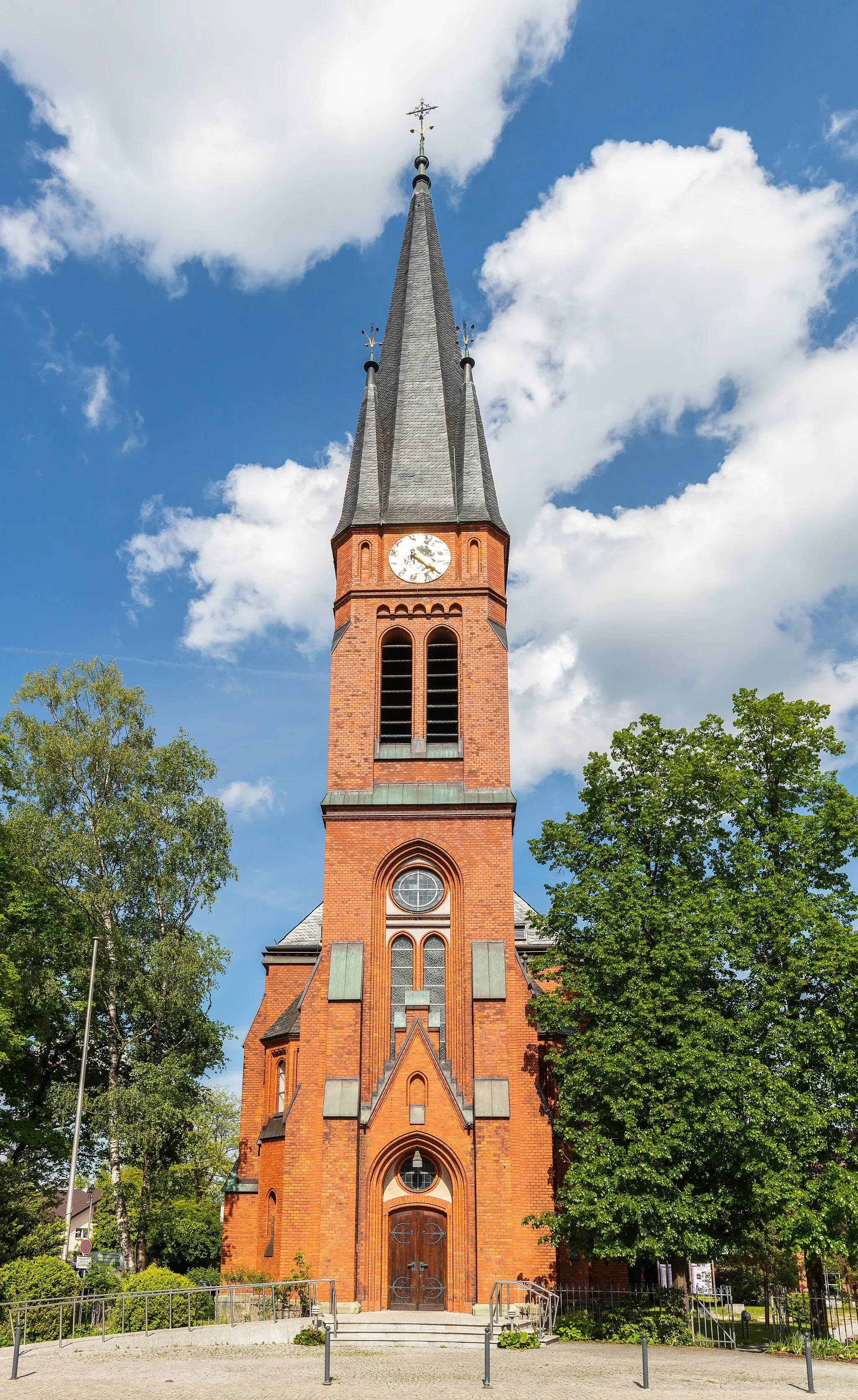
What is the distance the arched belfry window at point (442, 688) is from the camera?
97.1 feet

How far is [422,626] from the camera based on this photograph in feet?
100.0

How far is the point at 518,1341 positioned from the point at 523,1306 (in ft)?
10.8

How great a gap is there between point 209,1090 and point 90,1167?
389cm

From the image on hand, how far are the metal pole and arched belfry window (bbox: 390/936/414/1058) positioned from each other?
770 centimetres

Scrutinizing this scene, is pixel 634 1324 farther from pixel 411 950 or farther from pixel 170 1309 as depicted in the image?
pixel 411 950

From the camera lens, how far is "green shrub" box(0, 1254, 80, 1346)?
19812 millimetres

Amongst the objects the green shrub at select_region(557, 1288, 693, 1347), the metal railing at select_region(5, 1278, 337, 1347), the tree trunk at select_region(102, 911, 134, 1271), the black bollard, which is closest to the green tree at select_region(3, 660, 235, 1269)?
the tree trunk at select_region(102, 911, 134, 1271)

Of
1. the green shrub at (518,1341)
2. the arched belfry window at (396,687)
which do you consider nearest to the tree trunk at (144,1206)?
the green shrub at (518,1341)

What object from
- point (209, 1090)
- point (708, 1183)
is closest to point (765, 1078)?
point (708, 1183)

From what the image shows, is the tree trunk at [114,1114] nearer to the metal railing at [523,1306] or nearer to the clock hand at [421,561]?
the metal railing at [523,1306]

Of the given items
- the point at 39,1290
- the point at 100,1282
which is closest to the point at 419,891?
the point at 100,1282

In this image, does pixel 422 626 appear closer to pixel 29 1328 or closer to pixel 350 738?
pixel 350 738

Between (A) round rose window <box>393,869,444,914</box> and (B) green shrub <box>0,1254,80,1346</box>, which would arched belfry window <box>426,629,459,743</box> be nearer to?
(A) round rose window <box>393,869,444,914</box>

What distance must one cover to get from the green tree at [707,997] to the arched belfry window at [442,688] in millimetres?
5450
